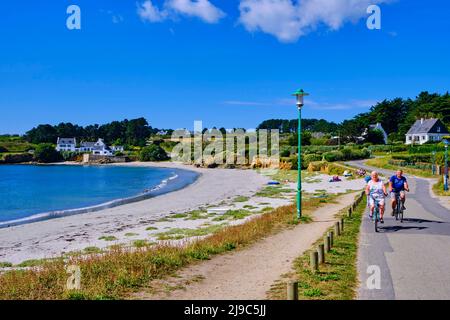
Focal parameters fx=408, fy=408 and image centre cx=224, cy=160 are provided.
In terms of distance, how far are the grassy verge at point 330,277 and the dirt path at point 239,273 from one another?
0.33 meters

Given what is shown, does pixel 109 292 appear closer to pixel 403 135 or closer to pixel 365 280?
pixel 365 280

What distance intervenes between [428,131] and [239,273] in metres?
90.2

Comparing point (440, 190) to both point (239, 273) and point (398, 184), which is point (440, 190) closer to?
point (398, 184)

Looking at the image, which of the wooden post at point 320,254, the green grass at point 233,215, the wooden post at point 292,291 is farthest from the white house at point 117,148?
the wooden post at point 292,291

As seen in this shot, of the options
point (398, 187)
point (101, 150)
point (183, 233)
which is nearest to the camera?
point (398, 187)

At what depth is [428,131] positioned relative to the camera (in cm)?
8838

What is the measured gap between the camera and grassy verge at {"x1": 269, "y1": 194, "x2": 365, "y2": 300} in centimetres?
797

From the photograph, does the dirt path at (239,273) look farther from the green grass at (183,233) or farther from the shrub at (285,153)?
the shrub at (285,153)

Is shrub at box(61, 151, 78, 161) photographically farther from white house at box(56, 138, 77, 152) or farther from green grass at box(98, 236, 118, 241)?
green grass at box(98, 236, 118, 241)

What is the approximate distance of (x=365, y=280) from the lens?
883cm

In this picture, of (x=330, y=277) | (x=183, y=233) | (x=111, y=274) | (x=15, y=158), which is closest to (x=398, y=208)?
(x=330, y=277)

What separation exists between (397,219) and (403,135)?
318 feet

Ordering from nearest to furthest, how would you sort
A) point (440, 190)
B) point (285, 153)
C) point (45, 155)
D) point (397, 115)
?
point (440, 190)
point (285, 153)
point (397, 115)
point (45, 155)
